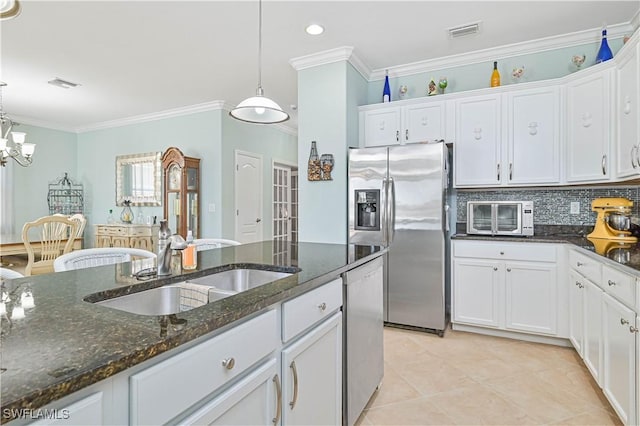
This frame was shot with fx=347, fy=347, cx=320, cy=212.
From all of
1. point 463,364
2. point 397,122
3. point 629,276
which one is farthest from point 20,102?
point 629,276

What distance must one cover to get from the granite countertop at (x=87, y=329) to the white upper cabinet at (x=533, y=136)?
2.47 m

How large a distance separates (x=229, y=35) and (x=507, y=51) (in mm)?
2626

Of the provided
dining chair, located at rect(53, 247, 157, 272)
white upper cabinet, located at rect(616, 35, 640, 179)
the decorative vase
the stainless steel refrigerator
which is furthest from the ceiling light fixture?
the decorative vase

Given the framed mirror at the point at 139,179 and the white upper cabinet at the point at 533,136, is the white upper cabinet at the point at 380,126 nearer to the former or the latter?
the white upper cabinet at the point at 533,136

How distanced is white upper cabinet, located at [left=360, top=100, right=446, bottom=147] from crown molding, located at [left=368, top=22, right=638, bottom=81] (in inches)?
20.5

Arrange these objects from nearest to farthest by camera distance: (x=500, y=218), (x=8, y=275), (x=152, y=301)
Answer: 1. (x=152, y=301)
2. (x=8, y=275)
3. (x=500, y=218)

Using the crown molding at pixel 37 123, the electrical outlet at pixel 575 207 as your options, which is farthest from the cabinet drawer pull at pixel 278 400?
the crown molding at pixel 37 123

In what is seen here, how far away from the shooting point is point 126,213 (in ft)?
18.9

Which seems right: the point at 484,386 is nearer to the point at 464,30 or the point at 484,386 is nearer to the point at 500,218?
the point at 500,218

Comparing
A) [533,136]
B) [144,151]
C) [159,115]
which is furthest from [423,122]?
[144,151]

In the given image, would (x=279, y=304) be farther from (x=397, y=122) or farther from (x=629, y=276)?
(x=397, y=122)

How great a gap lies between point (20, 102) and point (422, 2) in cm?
555

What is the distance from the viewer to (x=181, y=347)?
31.3 inches

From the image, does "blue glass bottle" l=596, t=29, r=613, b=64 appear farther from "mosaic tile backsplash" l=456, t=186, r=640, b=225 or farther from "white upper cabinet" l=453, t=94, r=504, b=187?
"mosaic tile backsplash" l=456, t=186, r=640, b=225
